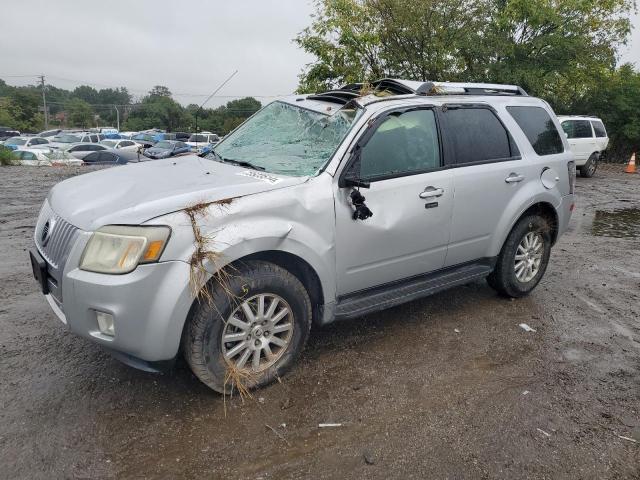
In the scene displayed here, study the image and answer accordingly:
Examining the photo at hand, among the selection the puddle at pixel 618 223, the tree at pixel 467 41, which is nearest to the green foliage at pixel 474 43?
the tree at pixel 467 41

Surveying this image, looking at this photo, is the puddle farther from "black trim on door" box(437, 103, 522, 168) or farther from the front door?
the front door

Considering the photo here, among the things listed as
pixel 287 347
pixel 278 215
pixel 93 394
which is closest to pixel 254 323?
pixel 287 347

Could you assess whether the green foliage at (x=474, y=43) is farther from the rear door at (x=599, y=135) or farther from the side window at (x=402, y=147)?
the side window at (x=402, y=147)

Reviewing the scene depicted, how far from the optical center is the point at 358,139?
3.45 metres

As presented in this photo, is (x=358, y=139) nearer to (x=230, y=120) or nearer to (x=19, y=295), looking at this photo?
(x=230, y=120)

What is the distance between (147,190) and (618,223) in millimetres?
8889

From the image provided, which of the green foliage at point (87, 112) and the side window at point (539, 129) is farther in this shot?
the green foliage at point (87, 112)

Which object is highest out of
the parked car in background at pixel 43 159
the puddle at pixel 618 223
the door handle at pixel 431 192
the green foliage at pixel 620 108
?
the green foliage at pixel 620 108

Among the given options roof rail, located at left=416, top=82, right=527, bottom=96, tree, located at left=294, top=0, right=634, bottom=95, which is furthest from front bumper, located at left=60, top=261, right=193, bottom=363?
tree, located at left=294, top=0, right=634, bottom=95

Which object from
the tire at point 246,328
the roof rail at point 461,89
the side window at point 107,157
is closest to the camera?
the tire at point 246,328

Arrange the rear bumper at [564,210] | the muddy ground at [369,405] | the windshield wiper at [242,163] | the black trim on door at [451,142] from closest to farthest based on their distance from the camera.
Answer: the muddy ground at [369,405], the windshield wiper at [242,163], the black trim on door at [451,142], the rear bumper at [564,210]

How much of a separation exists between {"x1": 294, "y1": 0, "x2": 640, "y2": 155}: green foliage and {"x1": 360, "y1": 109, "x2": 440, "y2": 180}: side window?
40.8 ft

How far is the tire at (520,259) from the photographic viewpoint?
14.9 ft

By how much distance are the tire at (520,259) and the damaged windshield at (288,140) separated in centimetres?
195
